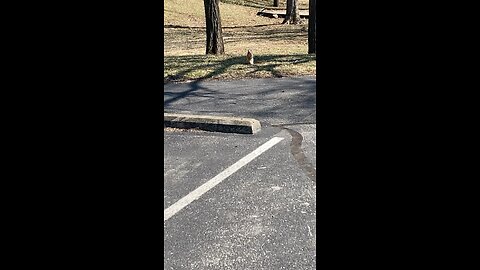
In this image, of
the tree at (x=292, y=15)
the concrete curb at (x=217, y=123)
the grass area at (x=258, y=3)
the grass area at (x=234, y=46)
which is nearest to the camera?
the concrete curb at (x=217, y=123)

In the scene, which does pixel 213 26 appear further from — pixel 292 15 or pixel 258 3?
pixel 258 3

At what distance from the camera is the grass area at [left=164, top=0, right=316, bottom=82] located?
39.0ft

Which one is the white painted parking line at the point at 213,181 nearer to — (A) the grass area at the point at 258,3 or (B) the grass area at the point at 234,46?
(B) the grass area at the point at 234,46

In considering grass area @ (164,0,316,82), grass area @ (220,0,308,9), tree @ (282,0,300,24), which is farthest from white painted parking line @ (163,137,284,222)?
grass area @ (220,0,308,9)

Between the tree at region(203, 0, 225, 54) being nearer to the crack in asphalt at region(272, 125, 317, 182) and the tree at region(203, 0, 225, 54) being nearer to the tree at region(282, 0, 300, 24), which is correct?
the crack in asphalt at region(272, 125, 317, 182)

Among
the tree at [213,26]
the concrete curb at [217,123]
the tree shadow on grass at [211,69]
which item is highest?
the tree at [213,26]

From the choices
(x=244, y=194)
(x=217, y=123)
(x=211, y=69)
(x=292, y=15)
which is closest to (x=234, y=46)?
(x=211, y=69)

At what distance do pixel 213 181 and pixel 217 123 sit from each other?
197cm

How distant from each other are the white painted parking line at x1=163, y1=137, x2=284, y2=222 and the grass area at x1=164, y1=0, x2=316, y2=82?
540cm

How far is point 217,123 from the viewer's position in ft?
23.1

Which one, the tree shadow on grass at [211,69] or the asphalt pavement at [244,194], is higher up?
the tree shadow on grass at [211,69]

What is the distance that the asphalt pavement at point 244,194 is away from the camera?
12.2 feet

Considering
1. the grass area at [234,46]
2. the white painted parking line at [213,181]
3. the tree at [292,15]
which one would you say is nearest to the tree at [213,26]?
the grass area at [234,46]

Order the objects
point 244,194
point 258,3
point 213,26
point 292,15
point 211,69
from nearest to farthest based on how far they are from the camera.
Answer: point 244,194 < point 211,69 < point 213,26 < point 292,15 < point 258,3
